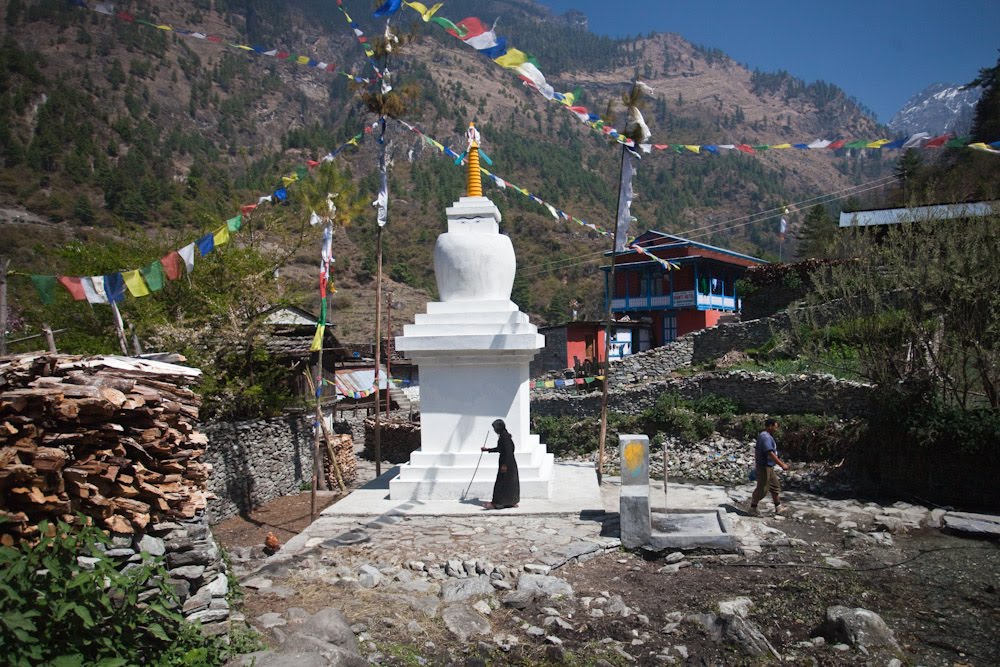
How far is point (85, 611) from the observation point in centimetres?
365

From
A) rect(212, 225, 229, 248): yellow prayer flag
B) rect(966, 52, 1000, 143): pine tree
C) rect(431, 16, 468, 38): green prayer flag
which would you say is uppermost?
rect(966, 52, 1000, 143): pine tree

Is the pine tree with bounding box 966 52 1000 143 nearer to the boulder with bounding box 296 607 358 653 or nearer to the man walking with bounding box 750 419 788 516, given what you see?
the man walking with bounding box 750 419 788 516

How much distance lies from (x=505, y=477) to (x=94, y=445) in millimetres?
4920

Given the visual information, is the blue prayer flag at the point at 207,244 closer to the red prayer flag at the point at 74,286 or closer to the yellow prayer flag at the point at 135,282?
the yellow prayer flag at the point at 135,282

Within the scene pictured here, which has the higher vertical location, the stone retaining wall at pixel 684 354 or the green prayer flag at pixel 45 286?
the green prayer flag at pixel 45 286

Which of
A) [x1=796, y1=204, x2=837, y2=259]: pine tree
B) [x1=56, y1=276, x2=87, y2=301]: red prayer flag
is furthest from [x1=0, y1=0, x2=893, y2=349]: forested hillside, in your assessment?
[x1=796, y1=204, x2=837, y2=259]: pine tree

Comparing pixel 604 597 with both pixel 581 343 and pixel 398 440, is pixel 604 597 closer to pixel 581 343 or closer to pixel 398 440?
pixel 398 440

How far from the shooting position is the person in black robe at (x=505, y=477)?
8.46 m

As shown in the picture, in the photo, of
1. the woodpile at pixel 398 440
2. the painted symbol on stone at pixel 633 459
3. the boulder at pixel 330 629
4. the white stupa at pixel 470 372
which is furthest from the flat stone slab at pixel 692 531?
the woodpile at pixel 398 440

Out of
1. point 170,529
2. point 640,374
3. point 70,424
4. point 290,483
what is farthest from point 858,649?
point 640,374

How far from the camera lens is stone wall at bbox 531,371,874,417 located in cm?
1673

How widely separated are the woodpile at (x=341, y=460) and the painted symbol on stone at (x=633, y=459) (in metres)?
8.80

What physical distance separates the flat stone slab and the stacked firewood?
4742mm

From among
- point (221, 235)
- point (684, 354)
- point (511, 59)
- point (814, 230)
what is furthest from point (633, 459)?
point (814, 230)
